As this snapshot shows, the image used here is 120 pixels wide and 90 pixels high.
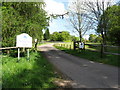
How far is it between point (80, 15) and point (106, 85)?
14579mm

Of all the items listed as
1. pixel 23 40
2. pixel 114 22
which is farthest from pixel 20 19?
pixel 114 22

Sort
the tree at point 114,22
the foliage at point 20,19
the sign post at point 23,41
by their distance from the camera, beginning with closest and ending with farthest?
the sign post at point 23,41
the foliage at point 20,19
the tree at point 114,22

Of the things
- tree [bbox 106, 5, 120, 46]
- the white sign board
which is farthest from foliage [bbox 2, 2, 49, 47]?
tree [bbox 106, 5, 120, 46]

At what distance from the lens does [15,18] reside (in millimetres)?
8453

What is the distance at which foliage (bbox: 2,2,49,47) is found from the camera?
793cm

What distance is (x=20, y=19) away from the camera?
8688mm

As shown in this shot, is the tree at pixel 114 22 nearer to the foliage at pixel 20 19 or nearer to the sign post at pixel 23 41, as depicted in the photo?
the foliage at pixel 20 19

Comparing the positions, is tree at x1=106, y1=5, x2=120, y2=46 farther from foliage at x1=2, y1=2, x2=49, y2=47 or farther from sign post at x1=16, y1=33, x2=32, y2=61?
sign post at x1=16, y1=33, x2=32, y2=61

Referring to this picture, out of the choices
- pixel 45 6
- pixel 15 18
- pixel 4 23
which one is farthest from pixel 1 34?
pixel 45 6

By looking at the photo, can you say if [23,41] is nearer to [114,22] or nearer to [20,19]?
[20,19]

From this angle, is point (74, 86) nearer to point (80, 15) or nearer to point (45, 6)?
point (45, 6)

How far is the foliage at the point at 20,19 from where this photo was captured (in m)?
7.93

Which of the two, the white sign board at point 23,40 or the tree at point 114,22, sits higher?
the tree at point 114,22

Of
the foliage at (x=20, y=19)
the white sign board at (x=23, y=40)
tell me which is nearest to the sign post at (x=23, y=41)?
the white sign board at (x=23, y=40)
